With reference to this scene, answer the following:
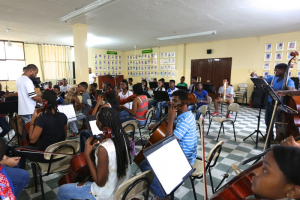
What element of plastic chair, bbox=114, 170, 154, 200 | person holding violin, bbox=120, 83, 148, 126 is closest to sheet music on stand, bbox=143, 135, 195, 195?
plastic chair, bbox=114, 170, 154, 200

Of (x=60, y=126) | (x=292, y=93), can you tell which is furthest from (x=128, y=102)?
(x=292, y=93)

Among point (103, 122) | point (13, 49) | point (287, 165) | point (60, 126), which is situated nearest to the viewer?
point (287, 165)

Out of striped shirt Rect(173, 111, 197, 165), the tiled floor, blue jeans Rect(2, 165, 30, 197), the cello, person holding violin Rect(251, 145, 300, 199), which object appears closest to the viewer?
person holding violin Rect(251, 145, 300, 199)

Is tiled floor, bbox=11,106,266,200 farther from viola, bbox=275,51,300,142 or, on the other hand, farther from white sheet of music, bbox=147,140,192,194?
white sheet of music, bbox=147,140,192,194

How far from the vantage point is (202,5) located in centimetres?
370

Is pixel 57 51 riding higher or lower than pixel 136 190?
higher

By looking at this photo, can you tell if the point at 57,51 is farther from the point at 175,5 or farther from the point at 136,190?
the point at 136,190

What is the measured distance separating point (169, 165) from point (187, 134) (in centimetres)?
63

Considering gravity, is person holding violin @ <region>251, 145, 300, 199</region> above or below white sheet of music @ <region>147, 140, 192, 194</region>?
above

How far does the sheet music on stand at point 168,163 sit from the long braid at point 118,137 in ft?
1.08

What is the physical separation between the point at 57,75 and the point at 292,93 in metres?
9.46

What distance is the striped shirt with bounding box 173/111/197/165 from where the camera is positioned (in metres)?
1.76

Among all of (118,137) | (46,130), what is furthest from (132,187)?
(46,130)

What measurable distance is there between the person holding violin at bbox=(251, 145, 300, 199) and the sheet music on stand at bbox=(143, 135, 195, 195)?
55 centimetres
